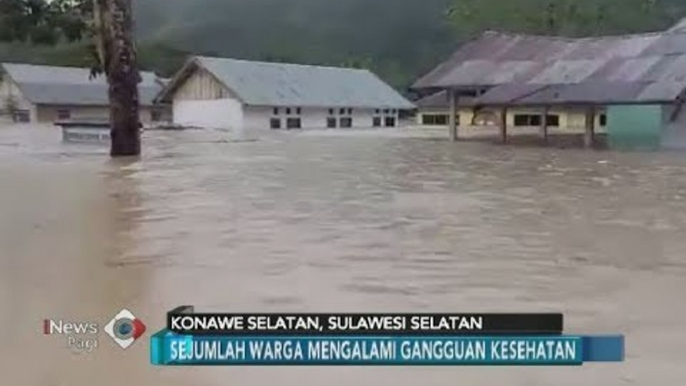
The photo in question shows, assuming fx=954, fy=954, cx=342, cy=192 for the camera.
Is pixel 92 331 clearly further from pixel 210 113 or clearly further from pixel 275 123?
pixel 210 113

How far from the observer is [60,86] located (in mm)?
44719

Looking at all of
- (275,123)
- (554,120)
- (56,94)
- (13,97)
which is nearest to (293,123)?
(275,123)

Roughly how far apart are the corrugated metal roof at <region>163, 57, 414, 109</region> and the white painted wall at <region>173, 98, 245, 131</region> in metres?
0.94

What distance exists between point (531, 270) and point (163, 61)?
47.5m

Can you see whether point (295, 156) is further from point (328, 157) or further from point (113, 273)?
point (113, 273)

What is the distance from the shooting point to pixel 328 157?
2050cm

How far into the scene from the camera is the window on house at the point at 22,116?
1799 inches

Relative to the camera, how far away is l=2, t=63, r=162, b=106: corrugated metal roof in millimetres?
44250

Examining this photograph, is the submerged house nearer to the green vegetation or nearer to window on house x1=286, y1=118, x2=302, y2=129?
window on house x1=286, y1=118, x2=302, y2=129

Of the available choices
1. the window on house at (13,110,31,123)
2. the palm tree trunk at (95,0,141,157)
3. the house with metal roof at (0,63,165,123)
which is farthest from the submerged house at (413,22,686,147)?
the window on house at (13,110,31,123)

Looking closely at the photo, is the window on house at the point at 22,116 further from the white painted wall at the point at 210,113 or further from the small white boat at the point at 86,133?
the small white boat at the point at 86,133

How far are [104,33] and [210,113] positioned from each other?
22.8m

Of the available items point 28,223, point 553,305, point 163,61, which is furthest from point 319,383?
point 163,61

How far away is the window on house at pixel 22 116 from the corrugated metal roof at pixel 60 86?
138 cm
